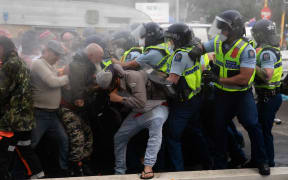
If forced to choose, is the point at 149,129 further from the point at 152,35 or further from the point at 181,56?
the point at 152,35

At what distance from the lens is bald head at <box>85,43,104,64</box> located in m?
3.99

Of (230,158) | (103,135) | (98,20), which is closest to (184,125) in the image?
(103,135)

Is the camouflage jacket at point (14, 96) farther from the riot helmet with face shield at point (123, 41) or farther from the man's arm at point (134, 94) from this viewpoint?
the riot helmet with face shield at point (123, 41)

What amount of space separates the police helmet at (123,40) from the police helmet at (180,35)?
3.52 ft

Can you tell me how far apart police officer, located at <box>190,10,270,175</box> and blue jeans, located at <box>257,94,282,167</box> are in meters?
0.36

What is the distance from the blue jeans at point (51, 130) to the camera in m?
3.74

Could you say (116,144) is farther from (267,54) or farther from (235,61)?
(267,54)

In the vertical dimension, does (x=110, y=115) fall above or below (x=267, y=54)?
below

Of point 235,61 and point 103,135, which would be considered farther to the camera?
point 103,135

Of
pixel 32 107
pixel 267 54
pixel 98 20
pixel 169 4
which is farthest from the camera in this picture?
pixel 169 4

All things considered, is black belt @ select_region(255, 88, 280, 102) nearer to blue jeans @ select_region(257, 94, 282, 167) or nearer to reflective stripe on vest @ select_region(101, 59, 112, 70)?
blue jeans @ select_region(257, 94, 282, 167)

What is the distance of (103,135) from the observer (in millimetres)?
4438

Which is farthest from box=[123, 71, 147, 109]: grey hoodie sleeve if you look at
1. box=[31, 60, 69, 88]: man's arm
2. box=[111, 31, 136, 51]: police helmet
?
box=[111, 31, 136, 51]: police helmet

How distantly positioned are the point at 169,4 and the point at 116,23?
4.25 m
